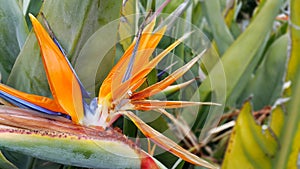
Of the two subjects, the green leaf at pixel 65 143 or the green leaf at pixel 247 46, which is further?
the green leaf at pixel 247 46

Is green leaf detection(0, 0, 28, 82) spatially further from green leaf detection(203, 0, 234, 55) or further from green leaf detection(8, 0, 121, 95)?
green leaf detection(203, 0, 234, 55)

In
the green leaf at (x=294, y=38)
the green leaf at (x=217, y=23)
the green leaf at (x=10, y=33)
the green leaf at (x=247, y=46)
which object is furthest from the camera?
the green leaf at (x=217, y=23)

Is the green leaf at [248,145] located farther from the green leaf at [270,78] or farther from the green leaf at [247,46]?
the green leaf at [270,78]

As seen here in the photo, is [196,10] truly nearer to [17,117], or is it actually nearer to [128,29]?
[128,29]

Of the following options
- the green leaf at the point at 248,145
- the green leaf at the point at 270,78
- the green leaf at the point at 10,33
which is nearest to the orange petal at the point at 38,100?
the green leaf at the point at 10,33

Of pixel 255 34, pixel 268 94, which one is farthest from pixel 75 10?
pixel 268 94

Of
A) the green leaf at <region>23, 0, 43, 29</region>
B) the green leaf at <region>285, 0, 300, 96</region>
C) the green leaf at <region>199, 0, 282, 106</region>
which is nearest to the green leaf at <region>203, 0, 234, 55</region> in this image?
the green leaf at <region>199, 0, 282, 106</region>
